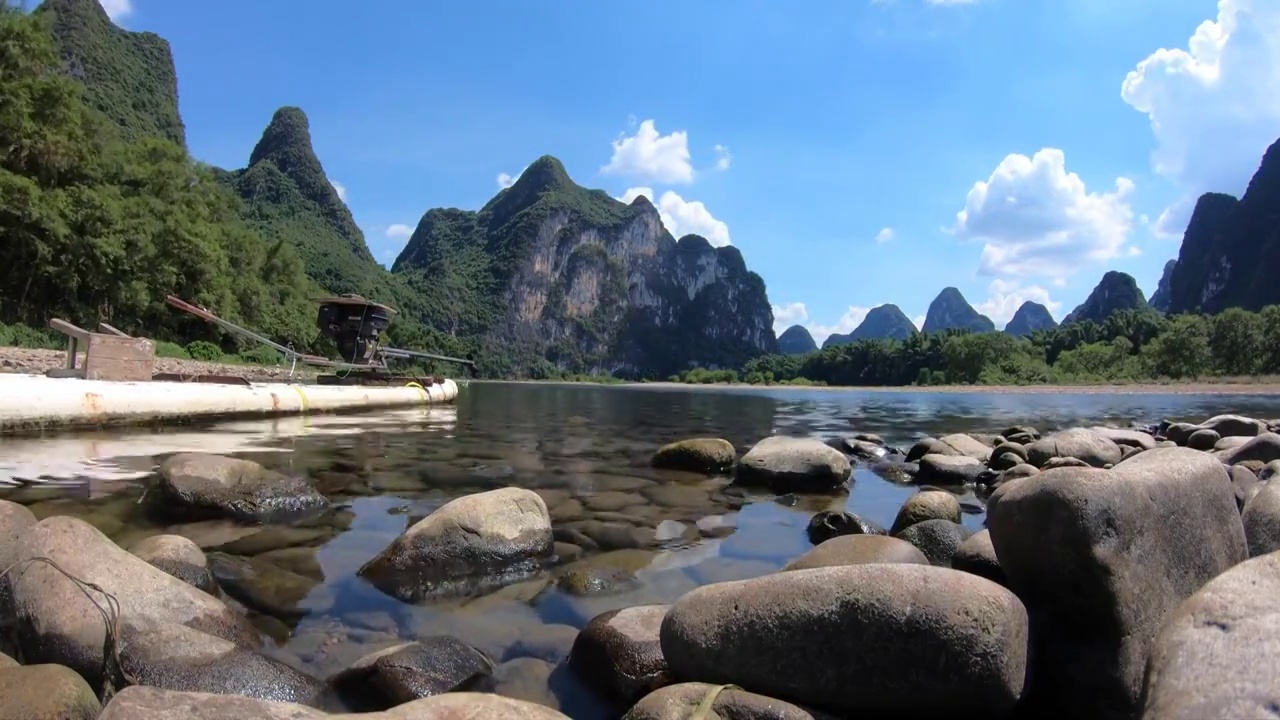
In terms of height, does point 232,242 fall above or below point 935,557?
above

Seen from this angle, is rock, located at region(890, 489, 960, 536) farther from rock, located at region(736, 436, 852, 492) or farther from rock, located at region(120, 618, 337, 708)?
rock, located at region(120, 618, 337, 708)

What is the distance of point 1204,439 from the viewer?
1294cm

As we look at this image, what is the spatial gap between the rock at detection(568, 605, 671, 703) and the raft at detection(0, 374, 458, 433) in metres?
13.7

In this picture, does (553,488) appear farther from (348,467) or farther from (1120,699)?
(1120,699)

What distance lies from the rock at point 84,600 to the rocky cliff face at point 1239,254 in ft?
590

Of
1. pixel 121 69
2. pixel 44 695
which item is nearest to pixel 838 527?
pixel 44 695

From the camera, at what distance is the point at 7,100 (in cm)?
3216

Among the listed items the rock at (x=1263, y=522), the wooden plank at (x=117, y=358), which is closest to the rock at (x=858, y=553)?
the rock at (x=1263, y=522)

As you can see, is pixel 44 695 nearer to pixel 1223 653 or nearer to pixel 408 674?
pixel 408 674

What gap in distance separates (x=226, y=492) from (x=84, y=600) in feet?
12.5

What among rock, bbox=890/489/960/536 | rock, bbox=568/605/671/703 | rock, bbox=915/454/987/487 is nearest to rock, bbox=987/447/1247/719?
rock, bbox=568/605/671/703

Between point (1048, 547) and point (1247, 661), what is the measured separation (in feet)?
4.29

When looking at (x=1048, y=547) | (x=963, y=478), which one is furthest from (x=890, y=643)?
(x=963, y=478)

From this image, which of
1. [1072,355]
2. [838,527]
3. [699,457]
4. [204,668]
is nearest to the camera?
[204,668]
